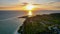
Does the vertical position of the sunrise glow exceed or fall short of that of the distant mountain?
it exceeds it

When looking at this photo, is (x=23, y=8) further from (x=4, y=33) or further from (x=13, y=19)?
(x=4, y=33)

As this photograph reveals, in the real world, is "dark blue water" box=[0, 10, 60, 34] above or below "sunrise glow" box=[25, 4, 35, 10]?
below

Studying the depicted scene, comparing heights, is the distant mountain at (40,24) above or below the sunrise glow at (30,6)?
below

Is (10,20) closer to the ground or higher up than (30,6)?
closer to the ground

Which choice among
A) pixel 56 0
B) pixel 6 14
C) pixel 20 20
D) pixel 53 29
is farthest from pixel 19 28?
pixel 56 0
